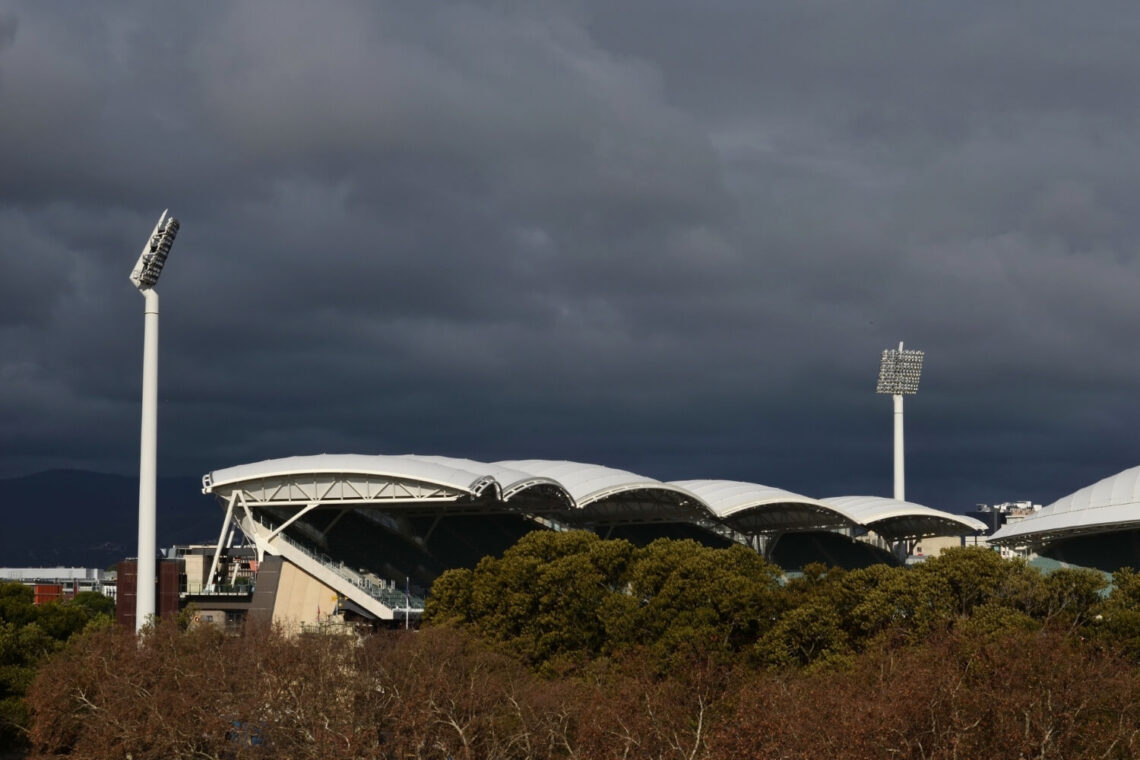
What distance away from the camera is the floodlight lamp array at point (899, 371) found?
15238 centimetres

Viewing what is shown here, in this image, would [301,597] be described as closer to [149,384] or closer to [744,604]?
[149,384]

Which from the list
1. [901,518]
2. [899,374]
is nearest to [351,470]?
[901,518]

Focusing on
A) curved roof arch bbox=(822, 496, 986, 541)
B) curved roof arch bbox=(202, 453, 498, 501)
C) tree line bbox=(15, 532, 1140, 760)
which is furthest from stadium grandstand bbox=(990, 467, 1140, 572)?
curved roof arch bbox=(202, 453, 498, 501)

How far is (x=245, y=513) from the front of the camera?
8975 cm

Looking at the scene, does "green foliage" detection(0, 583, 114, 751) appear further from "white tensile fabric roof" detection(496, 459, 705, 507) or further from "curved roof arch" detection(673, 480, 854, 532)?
"curved roof arch" detection(673, 480, 854, 532)

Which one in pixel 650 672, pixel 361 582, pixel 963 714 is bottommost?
pixel 650 672

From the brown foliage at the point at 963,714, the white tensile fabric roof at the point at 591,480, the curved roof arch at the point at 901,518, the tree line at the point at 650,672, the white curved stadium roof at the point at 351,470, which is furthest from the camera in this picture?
the curved roof arch at the point at 901,518

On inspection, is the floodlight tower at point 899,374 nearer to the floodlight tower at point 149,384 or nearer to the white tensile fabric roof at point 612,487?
the white tensile fabric roof at point 612,487

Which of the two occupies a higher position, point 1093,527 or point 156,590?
point 1093,527

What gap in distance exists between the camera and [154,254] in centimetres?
8744

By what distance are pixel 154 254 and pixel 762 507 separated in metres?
52.2

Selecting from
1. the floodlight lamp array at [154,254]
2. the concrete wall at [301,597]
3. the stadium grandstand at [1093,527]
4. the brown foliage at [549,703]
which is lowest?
the brown foliage at [549,703]

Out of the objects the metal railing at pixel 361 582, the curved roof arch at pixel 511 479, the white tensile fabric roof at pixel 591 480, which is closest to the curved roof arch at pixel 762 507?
the white tensile fabric roof at pixel 591 480

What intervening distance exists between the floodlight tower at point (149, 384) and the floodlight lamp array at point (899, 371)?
87.2 meters
